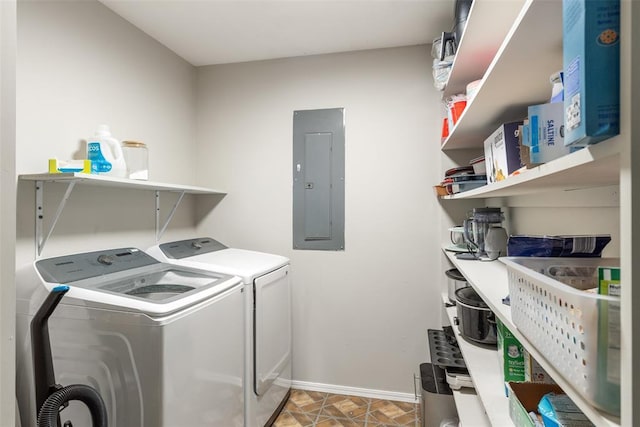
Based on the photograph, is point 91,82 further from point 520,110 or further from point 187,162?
point 520,110

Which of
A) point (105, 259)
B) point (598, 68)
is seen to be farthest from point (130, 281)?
point (598, 68)

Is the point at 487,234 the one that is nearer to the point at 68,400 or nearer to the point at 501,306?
the point at 501,306

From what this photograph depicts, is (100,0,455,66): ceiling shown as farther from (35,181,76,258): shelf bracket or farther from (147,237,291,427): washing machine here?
(147,237,291,427): washing machine

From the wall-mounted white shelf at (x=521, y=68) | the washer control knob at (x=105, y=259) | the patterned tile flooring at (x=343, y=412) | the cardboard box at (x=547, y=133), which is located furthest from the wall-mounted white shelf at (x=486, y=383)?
the washer control knob at (x=105, y=259)

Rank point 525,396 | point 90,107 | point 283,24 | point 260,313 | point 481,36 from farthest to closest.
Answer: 1. point 283,24
2. point 260,313
3. point 90,107
4. point 481,36
5. point 525,396

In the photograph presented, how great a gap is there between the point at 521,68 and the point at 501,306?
65 cm

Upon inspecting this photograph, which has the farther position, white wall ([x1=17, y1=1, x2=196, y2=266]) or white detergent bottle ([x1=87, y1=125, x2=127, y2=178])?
white detergent bottle ([x1=87, y1=125, x2=127, y2=178])

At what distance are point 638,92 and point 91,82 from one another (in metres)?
2.31

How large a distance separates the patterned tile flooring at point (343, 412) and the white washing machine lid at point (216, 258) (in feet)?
3.28

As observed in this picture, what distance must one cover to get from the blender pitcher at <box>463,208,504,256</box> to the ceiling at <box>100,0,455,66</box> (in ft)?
4.08

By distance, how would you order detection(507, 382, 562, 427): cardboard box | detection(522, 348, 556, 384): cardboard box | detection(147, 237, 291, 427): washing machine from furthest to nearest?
detection(147, 237, 291, 427): washing machine → detection(522, 348, 556, 384): cardboard box → detection(507, 382, 562, 427): cardboard box

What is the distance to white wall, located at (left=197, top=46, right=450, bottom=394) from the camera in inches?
96.2

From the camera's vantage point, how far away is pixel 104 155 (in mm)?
1736

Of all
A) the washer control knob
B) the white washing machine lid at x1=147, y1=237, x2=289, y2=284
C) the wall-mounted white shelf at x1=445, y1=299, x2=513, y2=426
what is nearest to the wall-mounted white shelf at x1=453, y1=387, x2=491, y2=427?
the wall-mounted white shelf at x1=445, y1=299, x2=513, y2=426
